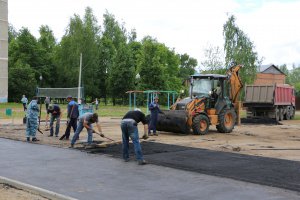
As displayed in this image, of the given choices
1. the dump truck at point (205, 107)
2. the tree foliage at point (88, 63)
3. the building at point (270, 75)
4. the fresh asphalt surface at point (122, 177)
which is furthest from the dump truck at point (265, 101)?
the building at point (270, 75)

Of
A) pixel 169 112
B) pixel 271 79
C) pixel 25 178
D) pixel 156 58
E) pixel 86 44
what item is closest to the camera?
pixel 25 178

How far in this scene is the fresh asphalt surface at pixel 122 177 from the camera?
7.55 m

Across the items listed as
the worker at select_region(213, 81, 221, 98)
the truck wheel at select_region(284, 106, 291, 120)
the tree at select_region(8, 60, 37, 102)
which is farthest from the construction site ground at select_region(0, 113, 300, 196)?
the tree at select_region(8, 60, 37, 102)

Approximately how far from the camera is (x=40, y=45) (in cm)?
7256

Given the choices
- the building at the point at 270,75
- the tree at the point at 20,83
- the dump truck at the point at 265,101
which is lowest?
the dump truck at the point at 265,101

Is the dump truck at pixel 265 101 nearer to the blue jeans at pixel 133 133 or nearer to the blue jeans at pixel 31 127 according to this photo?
the blue jeans at pixel 31 127

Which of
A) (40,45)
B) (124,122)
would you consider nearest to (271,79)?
(40,45)

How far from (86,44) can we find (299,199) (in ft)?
208

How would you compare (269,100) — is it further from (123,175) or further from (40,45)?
(40,45)

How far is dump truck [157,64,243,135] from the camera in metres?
18.5

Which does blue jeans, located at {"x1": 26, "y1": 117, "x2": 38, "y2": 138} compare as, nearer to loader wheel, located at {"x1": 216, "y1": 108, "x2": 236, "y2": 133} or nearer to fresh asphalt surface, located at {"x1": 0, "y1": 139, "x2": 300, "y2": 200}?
fresh asphalt surface, located at {"x1": 0, "y1": 139, "x2": 300, "y2": 200}

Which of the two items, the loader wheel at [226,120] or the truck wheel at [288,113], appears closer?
the loader wheel at [226,120]

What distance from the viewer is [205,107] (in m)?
19.6

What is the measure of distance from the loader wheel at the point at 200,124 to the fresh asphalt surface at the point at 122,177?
561 centimetres
